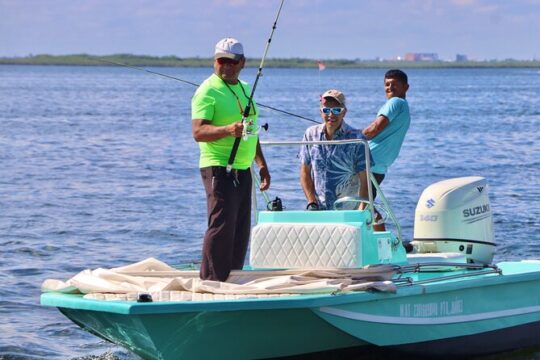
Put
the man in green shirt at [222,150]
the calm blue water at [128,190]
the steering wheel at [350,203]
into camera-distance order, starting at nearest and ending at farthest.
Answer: the man in green shirt at [222,150] < the steering wheel at [350,203] < the calm blue water at [128,190]

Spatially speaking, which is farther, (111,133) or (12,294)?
(111,133)

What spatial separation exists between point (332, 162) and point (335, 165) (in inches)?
1.4

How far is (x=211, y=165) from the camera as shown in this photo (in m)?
8.09

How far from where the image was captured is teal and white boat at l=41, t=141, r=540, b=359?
7.77 m

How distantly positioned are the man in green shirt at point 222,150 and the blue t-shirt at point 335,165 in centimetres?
93

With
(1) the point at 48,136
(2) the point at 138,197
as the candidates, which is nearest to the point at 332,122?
(2) the point at 138,197

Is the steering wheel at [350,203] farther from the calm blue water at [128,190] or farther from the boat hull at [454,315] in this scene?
the calm blue water at [128,190]

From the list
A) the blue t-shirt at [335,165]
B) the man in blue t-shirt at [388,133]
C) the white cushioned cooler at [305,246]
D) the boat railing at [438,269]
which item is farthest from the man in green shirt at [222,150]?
the man in blue t-shirt at [388,133]

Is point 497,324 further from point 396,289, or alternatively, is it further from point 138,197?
point 138,197

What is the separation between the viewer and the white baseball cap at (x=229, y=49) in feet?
26.2

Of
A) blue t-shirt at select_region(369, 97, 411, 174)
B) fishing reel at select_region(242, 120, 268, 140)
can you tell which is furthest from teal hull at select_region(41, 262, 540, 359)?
blue t-shirt at select_region(369, 97, 411, 174)

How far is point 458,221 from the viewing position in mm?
9906

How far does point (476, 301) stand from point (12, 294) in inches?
192

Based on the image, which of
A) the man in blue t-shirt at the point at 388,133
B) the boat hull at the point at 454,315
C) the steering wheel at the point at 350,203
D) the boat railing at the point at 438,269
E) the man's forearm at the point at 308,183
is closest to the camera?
the boat hull at the point at 454,315
